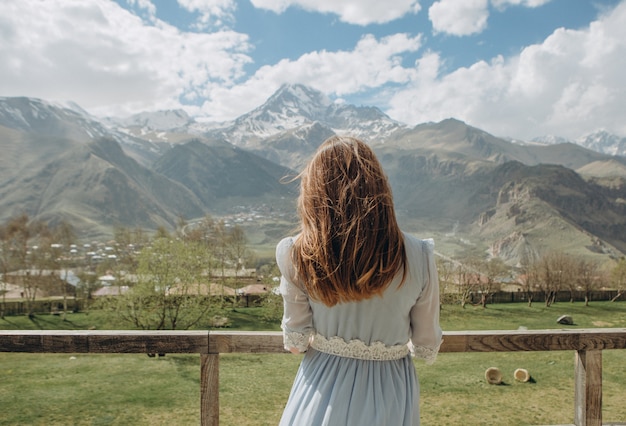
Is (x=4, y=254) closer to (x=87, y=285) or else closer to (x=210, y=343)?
(x=87, y=285)

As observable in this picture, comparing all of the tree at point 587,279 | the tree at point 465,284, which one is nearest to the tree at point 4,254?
the tree at point 465,284

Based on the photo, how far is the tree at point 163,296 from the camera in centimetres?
2597

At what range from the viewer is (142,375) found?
13.4 meters

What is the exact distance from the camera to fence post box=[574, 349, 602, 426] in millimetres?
2561

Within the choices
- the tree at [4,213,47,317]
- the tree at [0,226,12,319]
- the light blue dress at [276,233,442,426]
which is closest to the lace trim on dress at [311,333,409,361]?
the light blue dress at [276,233,442,426]

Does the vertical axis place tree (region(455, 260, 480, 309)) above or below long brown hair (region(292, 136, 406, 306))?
below

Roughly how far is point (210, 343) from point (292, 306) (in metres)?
0.80

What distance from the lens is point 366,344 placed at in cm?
173

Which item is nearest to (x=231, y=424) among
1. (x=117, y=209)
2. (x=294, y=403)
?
(x=294, y=403)

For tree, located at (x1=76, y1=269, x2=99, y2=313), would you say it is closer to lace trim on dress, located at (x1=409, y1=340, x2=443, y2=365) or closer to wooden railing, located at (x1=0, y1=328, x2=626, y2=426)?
wooden railing, located at (x1=0, y1=328, x2=626, y2=426)

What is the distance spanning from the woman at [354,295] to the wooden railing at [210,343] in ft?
1.91

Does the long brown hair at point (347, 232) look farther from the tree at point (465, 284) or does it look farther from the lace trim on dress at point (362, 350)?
the tree at point (465, 284)

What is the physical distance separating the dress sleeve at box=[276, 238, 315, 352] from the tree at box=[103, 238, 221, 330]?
25.2m

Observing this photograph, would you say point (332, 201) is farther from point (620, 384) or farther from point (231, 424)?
point (620, 384)
